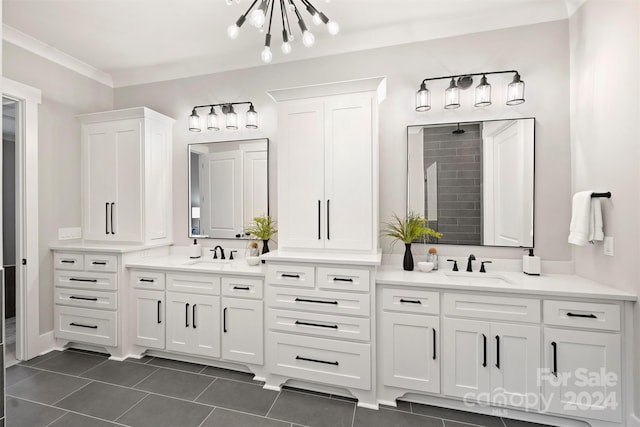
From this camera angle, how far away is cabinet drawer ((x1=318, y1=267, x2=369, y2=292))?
7.64 feet

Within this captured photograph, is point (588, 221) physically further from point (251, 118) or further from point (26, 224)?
A: point (26, 224)

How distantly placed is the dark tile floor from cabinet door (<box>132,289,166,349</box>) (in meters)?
0.23

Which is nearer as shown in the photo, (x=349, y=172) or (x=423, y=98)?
(x=349, y=172)

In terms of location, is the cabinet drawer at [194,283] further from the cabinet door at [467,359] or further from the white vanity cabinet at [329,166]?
the cabinet door at [467,359]

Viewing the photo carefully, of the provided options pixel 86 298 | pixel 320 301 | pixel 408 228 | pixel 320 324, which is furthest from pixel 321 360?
pixel 86 298

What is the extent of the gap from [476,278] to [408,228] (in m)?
0.64

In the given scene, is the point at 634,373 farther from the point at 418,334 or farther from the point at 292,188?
the point at 292,188

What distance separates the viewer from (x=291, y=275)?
248cm

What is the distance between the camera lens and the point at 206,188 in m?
3.43

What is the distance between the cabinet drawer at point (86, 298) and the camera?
2.95 metres

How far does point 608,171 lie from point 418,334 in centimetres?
170

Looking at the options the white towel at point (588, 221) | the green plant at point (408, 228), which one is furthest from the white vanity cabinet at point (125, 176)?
the white towel at point (588, 221)

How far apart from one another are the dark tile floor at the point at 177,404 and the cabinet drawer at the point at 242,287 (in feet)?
2.28

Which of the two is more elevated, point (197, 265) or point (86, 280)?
point (197, 265)
